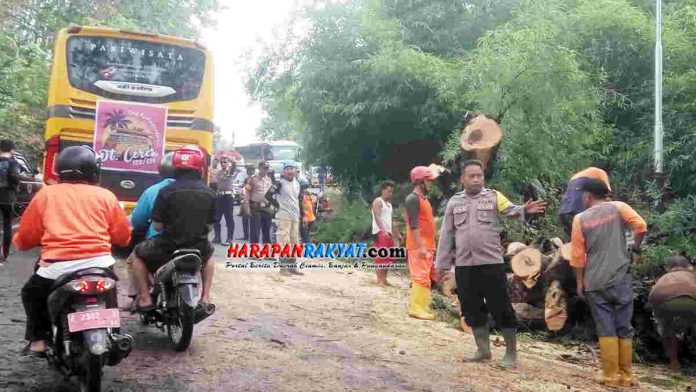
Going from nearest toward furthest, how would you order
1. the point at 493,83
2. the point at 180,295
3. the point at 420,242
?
1. the point at 180,295
2. the point at 420,242
3. the point at 493,83

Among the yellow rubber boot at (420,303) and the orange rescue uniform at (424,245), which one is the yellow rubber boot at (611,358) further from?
the yellow rubber boot at (420,303)

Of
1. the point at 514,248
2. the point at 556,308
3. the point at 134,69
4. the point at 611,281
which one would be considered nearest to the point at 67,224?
the point at 611,281

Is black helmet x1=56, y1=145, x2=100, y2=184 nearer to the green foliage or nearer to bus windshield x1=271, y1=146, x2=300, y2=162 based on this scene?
the green foliage

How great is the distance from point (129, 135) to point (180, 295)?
576cm

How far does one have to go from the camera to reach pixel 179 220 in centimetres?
534

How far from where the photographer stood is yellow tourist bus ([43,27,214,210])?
10.1 m

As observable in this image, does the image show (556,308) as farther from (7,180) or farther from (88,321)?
(7,180)

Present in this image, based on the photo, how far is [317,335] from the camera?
660 centimetres

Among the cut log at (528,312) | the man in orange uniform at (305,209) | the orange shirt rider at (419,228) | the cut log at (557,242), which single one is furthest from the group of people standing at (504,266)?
the man in orange uniform at (305,209)

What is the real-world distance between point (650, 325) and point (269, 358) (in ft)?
15.0

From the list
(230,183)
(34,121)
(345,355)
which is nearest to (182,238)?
(345,355)

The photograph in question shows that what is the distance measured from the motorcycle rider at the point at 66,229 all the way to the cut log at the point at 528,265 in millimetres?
5205

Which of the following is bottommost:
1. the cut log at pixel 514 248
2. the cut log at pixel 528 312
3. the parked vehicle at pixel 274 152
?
the cut log at pixel 528 312

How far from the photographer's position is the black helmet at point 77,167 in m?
4.22
